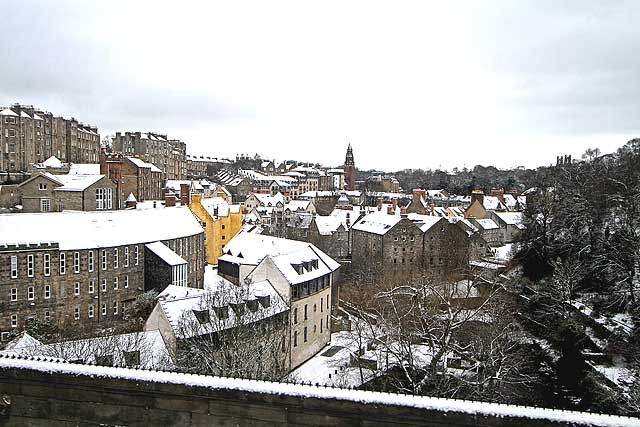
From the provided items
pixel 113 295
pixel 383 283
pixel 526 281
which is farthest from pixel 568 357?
pixel 113 295

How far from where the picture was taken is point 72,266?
83.3 feet

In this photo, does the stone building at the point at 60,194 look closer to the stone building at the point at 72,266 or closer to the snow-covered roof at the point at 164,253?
the stone building at the point at 72,266

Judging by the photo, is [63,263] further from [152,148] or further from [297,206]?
[152,148]

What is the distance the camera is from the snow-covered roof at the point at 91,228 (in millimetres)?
24875

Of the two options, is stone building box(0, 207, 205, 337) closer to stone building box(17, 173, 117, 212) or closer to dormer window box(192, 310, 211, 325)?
stone building box(17, 173, 117, 212)

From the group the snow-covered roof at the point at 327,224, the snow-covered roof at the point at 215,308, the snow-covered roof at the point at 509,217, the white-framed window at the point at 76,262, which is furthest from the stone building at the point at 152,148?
the snow-covered roof at the point at 215,308

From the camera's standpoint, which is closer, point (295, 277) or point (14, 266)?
point (14, 266)

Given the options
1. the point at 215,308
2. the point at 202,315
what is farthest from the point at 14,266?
the point at 215,308

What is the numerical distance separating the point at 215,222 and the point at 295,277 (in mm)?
21819

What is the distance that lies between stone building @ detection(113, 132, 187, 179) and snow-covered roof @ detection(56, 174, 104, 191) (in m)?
34.2

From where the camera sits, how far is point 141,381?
487cm

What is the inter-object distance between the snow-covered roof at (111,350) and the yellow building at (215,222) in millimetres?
27462

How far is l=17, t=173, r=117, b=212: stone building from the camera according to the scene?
34406 millimetres

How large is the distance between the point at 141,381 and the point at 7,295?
22.4 meters
